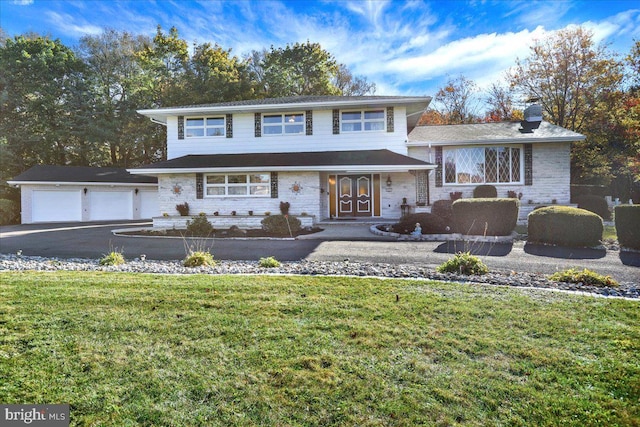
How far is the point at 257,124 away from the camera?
17047 millimetres

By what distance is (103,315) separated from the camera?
153 inches

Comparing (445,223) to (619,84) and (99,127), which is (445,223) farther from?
(99,127)

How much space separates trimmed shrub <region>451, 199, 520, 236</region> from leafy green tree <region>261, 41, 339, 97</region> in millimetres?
22199

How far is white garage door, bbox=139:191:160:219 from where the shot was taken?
2305 cm

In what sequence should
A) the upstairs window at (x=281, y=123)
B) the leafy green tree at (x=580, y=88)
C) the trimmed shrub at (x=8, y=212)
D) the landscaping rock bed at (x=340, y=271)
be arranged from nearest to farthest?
the landscaping rock bed at (x=340, y=271) → the upstairs window at (x=281, y=123) → the trimmed shrub at (x=8, y=212) → the leafy green tree at (x=580, y=88)

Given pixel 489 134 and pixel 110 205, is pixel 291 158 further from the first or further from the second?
pixel 110 205

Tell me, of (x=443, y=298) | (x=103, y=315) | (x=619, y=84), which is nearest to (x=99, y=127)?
(x=103, y=315)

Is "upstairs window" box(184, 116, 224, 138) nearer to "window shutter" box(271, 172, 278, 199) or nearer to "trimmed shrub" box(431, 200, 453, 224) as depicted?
"window shutter" box(271, 172, 278, 199)

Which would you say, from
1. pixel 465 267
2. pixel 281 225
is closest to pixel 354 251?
pixel 465 267

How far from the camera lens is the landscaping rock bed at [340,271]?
16.9ft

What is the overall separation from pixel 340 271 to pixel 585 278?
13.3 feet

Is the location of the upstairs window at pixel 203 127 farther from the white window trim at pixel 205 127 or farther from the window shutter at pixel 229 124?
the window shutter at pixel 229 124

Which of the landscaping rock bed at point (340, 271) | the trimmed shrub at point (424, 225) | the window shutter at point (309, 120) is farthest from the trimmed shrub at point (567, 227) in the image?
the window shutter at point (309, 120)

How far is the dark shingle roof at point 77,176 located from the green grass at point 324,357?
63.6ft
